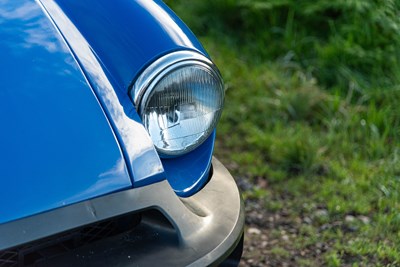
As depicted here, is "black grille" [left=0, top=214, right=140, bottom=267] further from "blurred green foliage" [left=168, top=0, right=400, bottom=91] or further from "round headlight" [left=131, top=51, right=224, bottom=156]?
"blurred green foliage" [left=168, top=0, right=400, bottom=91]

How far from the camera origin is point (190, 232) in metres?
1.51

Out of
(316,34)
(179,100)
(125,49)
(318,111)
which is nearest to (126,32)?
(125,49)

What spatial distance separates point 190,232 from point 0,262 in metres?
0.42

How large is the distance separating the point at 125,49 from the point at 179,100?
192mm

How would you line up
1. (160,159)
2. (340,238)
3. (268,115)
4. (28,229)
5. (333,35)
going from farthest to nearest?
(333,35)
(268,115)
(340,238)
(160,159)
(28,229)

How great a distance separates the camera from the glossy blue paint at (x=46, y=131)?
138cm

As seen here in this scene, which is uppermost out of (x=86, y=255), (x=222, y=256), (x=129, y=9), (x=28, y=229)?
(x=129, y=9)

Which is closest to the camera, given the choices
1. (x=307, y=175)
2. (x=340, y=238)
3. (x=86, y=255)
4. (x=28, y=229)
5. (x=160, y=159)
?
(x=28, y=229)

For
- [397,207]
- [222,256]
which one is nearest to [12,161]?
[222,256]

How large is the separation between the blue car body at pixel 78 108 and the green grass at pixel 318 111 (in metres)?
1.06

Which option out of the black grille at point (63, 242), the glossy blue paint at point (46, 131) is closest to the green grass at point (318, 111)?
the black grille at point (63, 242)

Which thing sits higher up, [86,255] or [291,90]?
[86,255]

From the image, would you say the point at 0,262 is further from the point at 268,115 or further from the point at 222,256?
the point at 268,115

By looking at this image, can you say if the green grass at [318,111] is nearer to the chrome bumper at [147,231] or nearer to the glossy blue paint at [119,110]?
the chrome bumper at [147,231]
